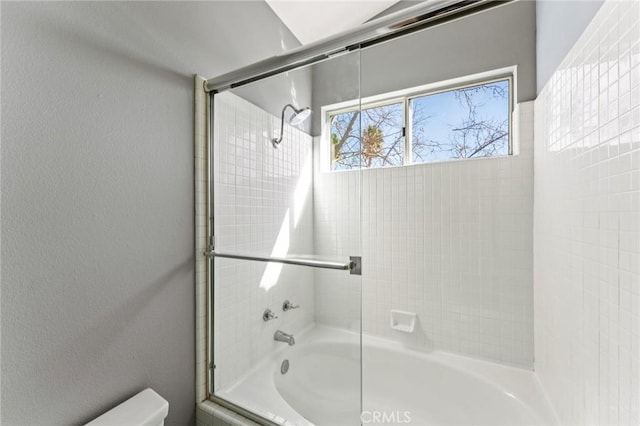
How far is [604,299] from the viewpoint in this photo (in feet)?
2.62

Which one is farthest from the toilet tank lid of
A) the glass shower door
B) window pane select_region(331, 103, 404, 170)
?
window pane select_region(331, 103, 404, 170)

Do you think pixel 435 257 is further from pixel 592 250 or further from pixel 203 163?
pixel 203 163

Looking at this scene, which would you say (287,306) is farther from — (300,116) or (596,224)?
(596,224)

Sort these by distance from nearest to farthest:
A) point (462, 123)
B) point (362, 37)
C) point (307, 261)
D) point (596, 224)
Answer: point (596, 224) < point (362, 37) < point (307, 261) < point (462, 123)

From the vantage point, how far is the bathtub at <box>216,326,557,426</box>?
1103 millimetres

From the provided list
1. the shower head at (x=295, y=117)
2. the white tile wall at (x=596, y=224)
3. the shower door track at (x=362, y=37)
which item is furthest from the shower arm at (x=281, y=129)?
the white tile wall at (x=596, y=224)

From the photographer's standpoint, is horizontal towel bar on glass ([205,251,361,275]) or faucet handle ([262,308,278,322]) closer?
horizontal towel bar on glass ([205,251,361,275])

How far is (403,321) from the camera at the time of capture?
1847 millimetres

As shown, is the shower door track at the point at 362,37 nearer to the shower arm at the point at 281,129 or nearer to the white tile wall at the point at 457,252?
the shower arm at the point at 281,129

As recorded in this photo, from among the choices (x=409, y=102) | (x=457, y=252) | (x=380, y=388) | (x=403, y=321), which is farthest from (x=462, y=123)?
(x=380, y=388)

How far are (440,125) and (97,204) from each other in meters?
1.92

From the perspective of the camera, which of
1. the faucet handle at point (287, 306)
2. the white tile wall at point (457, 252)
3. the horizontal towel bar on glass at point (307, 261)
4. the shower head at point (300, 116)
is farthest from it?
the white tile wall at point (457, 252)

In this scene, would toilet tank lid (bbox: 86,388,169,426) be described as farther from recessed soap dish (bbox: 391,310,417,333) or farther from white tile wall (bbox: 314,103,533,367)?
recessed soap dish (bbox: 391,310,417,333)

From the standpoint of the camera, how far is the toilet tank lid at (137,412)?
85cm
